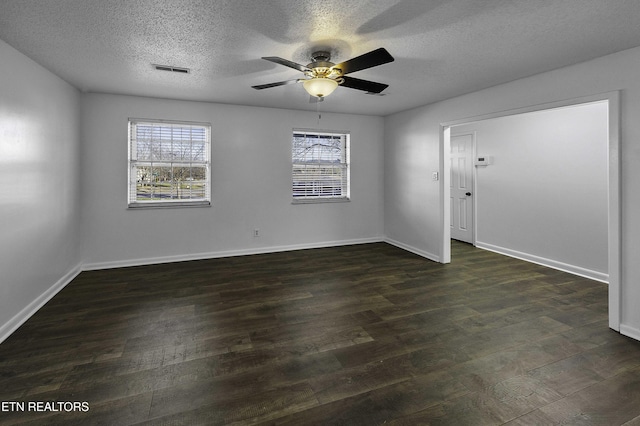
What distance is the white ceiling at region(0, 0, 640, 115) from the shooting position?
2.05 m

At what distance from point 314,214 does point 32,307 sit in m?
3.82

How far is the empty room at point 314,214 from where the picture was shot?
1968 mm

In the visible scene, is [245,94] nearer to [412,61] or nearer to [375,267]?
[412,61]

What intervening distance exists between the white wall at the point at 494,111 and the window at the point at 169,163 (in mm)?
3257

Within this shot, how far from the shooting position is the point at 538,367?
2.12m

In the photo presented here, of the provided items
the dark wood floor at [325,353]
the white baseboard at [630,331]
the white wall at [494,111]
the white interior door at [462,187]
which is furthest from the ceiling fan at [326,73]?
the white interior door at [462,187]

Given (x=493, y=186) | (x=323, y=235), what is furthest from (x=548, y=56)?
(x=323, y=235)

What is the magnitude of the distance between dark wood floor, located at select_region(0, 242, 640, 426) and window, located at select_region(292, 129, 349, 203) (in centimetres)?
207

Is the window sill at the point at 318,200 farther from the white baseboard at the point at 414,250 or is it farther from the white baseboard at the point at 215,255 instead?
the white baseboard at the point at 414,250

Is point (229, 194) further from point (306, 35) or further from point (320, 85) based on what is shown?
point (306, 35)

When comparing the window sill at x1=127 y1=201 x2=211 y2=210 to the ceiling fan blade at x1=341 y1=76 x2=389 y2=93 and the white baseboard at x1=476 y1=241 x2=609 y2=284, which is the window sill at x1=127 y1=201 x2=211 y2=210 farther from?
the white baseboard at x1=476 y1=241 x2=609 y2=284

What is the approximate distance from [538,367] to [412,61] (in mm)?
2747

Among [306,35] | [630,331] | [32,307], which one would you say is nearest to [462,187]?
[630,331]

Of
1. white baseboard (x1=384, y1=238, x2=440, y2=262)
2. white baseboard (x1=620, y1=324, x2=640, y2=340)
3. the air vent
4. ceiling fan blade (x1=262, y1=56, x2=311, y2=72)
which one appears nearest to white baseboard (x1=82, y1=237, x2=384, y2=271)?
white baseboard (x1=384, y1=238, x2=440, y2=262)
